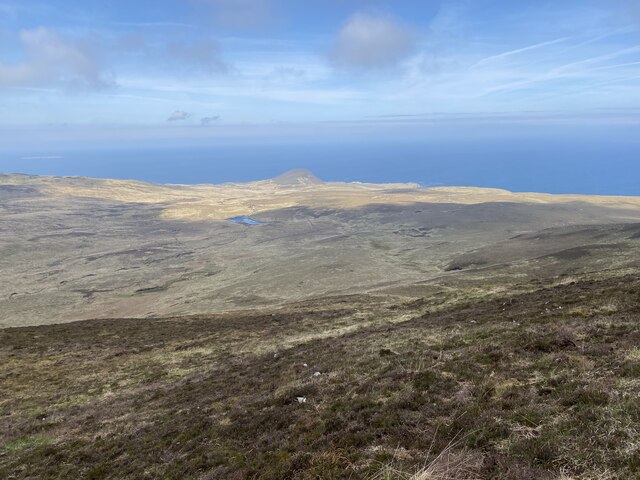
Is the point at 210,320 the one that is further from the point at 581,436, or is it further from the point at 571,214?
the point at 571,214

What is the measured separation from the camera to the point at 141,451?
1627cm

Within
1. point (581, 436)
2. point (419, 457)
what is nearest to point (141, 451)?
point (419, 457)

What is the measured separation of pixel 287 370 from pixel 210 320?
31.3 meters

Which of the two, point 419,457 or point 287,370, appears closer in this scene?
point 419,457

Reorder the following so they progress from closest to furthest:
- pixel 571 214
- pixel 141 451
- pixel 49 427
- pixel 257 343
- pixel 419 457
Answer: pixel 419 457 < pixel 141 451 < pixel 49 427 < pixel 257 343 < pixel 571 214

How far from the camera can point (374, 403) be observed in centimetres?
1462

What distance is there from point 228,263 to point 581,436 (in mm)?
133713

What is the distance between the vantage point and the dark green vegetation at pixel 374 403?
32.9 feet

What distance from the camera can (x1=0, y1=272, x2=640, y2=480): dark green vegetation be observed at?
10031 millimetres

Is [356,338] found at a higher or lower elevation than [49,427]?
higher

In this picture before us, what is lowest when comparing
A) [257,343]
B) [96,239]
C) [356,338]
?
[96,239]

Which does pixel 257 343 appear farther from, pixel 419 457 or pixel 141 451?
pixel 419 457

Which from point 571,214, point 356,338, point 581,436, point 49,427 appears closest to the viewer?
point 581,436

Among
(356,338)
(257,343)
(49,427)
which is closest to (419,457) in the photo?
(356,338)
